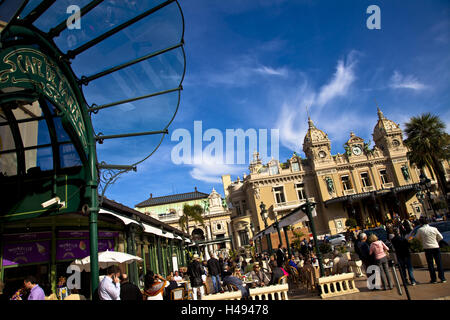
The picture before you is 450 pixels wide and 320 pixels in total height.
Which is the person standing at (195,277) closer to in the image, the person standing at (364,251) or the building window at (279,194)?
the person standing at (364,251)

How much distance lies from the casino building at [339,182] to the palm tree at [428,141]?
13.5m

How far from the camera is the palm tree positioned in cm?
2711

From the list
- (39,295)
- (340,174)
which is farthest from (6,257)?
(340,174)

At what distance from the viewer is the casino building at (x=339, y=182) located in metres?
42.1

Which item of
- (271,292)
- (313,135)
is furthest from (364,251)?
(313,135)

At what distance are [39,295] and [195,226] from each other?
45.7 meters

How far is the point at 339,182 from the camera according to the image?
43531 mm

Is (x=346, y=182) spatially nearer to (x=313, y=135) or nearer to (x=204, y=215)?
(x=313, y=135)

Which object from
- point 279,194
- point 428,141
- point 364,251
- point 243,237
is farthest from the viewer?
point 243,237

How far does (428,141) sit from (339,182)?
57.3 feet

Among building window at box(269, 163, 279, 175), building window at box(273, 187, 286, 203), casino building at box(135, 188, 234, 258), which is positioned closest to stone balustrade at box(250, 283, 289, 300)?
building window at box(273, 187, 286, 203)

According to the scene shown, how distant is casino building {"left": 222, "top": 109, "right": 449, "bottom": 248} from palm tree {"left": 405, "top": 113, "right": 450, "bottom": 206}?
44.2 feet
